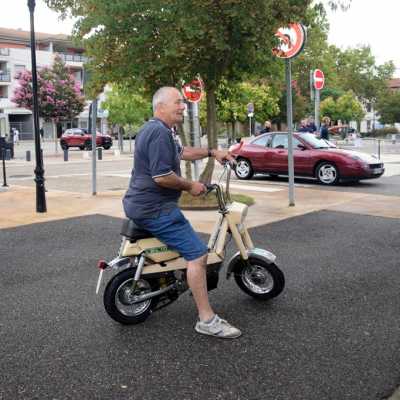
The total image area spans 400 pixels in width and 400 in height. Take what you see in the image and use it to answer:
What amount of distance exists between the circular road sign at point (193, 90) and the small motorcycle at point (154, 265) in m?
5.95

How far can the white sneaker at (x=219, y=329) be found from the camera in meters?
4.01

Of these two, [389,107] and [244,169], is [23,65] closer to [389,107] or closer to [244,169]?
[389,107]

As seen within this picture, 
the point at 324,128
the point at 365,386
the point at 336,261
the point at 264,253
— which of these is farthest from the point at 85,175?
the point at 365,386

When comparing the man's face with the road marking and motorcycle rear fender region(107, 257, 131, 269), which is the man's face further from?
the road marking

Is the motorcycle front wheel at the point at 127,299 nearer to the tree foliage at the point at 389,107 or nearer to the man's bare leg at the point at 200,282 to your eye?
the man's bare leg at the point at 200,282

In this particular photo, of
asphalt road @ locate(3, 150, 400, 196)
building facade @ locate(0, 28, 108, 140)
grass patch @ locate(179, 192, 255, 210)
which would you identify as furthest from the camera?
building facade @ locate(0, 28, 108, 140)

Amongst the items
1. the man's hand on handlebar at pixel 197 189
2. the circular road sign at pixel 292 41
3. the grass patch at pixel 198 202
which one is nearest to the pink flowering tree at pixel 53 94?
the grass patch at pixel 198 202

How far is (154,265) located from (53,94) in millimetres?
34879

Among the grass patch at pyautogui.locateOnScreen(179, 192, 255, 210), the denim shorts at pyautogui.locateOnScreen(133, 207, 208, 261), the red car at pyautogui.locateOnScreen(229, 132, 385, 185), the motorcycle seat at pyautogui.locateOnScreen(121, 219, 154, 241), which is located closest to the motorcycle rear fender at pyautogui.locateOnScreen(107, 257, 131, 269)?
the motorcycle seat at pyautogui.locateOnScreen(121, 219, 154, 241)

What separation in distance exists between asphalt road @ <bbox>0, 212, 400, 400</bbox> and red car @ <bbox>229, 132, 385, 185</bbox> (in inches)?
304

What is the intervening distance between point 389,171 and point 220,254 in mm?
15164

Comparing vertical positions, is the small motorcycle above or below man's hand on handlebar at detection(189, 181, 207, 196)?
below

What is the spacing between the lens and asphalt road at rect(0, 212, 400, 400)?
3291mm

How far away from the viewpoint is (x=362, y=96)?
3127 inches
